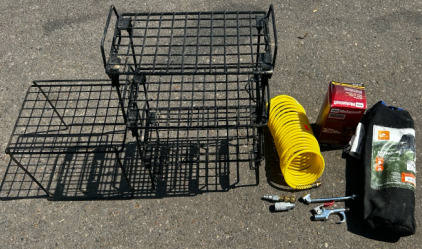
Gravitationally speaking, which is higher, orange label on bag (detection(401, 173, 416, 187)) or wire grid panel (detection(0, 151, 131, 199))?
orange label on bag (detection(401, 173, 416, 187))

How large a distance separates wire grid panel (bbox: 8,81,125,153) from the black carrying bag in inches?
100

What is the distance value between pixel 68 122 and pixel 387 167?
3.41 m

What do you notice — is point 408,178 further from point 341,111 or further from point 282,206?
point 282,206

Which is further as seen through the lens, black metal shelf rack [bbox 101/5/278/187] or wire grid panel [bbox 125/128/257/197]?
wire grid panel [bbox 125/128/257/197]

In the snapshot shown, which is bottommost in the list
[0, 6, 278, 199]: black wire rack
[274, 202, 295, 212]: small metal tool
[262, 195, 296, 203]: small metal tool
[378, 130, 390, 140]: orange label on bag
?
[274, 202, 295, 212]: small metal tool

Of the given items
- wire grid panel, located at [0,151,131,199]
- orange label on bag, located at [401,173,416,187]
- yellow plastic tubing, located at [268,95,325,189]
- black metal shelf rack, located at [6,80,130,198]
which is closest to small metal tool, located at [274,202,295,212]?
yellow plastic tubing, located at [268,95,325,189]

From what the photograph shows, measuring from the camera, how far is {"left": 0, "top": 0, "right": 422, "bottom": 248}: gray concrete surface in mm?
3541

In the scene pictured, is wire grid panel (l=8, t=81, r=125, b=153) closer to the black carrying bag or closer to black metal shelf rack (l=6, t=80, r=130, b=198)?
black metal shelf rack (l=6, t=80, r=130, b=198)

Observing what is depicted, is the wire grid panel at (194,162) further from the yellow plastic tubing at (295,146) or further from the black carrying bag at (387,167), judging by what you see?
the black carrying bag at (387,167)

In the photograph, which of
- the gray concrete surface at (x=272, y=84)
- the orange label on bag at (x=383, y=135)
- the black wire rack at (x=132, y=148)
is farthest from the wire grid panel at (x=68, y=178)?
the orange label on bag at (x=383, y=135)

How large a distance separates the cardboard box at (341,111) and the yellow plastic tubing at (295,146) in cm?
22

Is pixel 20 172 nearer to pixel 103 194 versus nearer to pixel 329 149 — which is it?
pixel 103 194

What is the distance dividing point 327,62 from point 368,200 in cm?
206

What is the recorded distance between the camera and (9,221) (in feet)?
11.9
